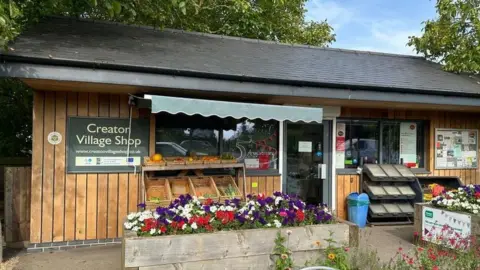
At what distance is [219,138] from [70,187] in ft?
8.66

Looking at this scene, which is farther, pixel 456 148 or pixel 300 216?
pixel 456 148

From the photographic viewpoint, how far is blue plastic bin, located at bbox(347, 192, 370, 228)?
7.39 metres

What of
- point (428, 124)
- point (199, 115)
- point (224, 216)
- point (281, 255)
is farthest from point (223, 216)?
point (428, 124)

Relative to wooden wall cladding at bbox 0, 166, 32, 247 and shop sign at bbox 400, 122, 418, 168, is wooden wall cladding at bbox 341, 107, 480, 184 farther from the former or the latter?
wooden wall cladding at bbox 0, 166, 32, 247

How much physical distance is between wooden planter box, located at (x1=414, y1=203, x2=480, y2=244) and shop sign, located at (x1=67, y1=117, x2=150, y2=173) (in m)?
4.59

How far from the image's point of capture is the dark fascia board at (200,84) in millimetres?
4656

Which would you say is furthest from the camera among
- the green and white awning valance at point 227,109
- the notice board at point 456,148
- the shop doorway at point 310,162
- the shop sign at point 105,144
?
the notice board at point 456,148

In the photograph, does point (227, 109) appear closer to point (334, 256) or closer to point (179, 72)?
point (179, 72)

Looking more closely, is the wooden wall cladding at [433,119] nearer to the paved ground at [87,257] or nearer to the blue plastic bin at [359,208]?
the blue plastic bin at [359,208]

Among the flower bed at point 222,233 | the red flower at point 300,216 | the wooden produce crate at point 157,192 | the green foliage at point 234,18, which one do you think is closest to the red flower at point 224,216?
the flower bed at point 222,233

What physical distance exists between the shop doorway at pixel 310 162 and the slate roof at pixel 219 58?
1.33m

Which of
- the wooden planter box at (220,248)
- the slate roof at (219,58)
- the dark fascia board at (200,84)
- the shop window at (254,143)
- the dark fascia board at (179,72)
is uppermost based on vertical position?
the slate roof at (219,58)

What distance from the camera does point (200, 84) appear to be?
548cm

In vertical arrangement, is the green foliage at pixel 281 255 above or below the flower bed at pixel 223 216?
below
